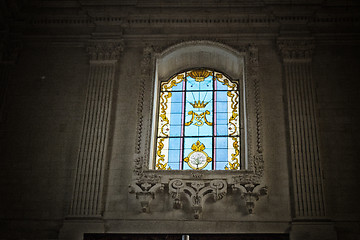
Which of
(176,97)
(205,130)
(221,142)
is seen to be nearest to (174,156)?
(205,130)

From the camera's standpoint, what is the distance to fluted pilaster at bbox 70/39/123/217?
10.4 m

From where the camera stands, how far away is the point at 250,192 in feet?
33.5

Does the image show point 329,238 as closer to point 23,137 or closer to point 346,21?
point 346,21

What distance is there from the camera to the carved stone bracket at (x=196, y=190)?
1022cm

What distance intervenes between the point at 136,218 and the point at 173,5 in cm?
557

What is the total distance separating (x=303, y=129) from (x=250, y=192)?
78.1 inches

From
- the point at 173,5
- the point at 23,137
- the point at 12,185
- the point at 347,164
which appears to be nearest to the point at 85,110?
the point at 23,137

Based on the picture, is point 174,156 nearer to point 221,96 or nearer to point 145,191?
point 145,191

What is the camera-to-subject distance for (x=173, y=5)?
12609mm

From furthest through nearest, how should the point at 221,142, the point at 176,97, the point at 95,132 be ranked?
the point at 176,97
the point at 221,142
the point at 95,132

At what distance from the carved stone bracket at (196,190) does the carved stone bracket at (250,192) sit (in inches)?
13.0

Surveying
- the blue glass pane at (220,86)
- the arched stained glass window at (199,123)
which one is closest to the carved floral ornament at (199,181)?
the arched stained glass window at (199,123)

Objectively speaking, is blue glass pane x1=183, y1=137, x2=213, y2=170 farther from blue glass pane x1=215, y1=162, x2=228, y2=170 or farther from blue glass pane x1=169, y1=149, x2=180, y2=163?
blue glass pane x1=215, y1=162, x2=228, y2=170

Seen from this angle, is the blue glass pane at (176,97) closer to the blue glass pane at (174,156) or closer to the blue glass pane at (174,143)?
the blue glass pane at (174,143)
